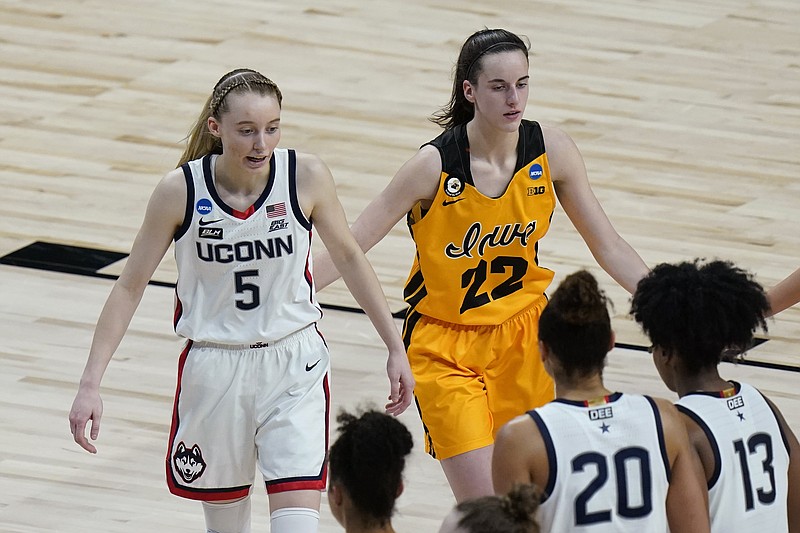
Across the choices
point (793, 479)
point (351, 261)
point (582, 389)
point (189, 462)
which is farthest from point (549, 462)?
point (189, 462)

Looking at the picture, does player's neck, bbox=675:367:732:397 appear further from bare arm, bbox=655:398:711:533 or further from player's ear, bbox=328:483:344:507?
player's ear, bbox=328:483:344:507

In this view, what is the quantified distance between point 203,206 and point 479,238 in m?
0.80

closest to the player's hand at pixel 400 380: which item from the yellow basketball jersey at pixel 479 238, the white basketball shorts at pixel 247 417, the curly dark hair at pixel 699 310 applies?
the white basketball shorts at pixel 247 417

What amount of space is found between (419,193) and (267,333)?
25.6 inches

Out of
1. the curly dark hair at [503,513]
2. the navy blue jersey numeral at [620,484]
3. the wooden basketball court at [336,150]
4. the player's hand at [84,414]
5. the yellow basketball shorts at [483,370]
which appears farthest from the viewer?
the wooden basketball court at [336,150]

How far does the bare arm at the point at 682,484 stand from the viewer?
3.19 metres

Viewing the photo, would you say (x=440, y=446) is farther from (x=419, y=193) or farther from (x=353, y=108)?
(x=353, y=108)

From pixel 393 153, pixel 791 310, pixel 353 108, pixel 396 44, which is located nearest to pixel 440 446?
pixel 791 310

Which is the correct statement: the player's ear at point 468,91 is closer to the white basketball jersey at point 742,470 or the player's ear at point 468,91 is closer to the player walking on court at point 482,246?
the player walking on court at point 482,246

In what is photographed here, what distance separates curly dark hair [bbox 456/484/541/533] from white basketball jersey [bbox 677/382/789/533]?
0.64m

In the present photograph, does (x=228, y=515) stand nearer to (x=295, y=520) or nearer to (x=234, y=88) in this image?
(x=295, y=520)

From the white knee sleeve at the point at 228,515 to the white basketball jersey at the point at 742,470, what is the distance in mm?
1333

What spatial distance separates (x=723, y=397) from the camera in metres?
3.34

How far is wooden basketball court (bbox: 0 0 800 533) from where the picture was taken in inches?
223
